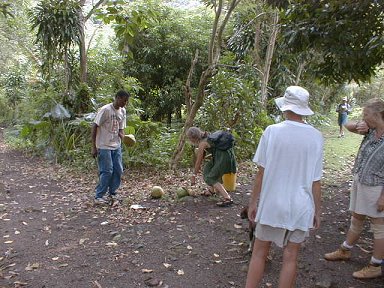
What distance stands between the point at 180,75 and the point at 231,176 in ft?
26.2

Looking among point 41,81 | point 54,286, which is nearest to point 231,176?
point 54,286

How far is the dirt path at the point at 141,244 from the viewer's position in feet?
11.4

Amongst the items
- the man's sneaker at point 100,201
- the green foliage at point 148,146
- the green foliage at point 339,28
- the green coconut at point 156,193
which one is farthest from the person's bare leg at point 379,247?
the green foliage at point 148,146

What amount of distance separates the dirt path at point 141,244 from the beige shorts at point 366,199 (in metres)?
0.65

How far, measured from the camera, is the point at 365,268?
343 centimetres

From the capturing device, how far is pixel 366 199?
332cm

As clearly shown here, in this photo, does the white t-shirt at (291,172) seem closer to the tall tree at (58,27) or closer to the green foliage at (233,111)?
the green foliage at (233,111)

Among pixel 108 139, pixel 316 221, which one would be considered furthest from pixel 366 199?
pixel 108 139

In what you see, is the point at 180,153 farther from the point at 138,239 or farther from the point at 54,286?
the point at 54,286

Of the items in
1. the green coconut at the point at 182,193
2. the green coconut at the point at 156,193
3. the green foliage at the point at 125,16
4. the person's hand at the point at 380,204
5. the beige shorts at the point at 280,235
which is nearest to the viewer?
the beige shorts at the point at 280,235

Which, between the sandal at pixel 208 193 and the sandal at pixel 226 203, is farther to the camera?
the sandal at pixel 208 193

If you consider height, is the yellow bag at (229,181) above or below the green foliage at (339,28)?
below

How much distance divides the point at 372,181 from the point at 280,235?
1.15m

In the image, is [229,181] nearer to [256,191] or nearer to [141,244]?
[141,244]
